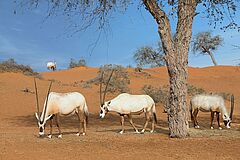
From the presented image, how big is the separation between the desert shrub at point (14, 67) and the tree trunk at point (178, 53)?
30894 mm

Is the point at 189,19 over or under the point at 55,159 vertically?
over

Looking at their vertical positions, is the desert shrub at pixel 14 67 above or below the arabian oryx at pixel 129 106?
above

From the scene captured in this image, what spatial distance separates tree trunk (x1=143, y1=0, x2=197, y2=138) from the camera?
518 inches

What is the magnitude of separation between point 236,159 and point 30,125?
11554 millimetres

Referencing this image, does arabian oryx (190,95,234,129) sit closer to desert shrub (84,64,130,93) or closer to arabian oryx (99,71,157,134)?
arabian oryx (99,71,157,134)

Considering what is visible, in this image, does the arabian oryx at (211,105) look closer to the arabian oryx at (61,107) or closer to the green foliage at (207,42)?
the arabian oryx at (61,107)

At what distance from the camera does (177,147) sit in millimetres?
11109

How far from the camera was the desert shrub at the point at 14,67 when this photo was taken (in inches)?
1650

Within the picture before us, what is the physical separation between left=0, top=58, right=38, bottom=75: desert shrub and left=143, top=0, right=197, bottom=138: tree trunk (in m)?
30.9

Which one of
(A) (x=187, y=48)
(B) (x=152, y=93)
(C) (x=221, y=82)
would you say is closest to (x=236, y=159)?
(A) (x=187, y=48)

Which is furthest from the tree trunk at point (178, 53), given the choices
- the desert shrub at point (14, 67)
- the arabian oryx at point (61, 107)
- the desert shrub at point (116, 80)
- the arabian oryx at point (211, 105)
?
the desert shrub at point (14, 67)

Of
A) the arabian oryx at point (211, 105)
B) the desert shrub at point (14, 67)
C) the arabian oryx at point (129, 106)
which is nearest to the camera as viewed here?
the arabian oryx at point (129, 106)

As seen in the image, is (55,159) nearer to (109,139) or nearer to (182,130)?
(109,139)

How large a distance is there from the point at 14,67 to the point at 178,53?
32939 mm
